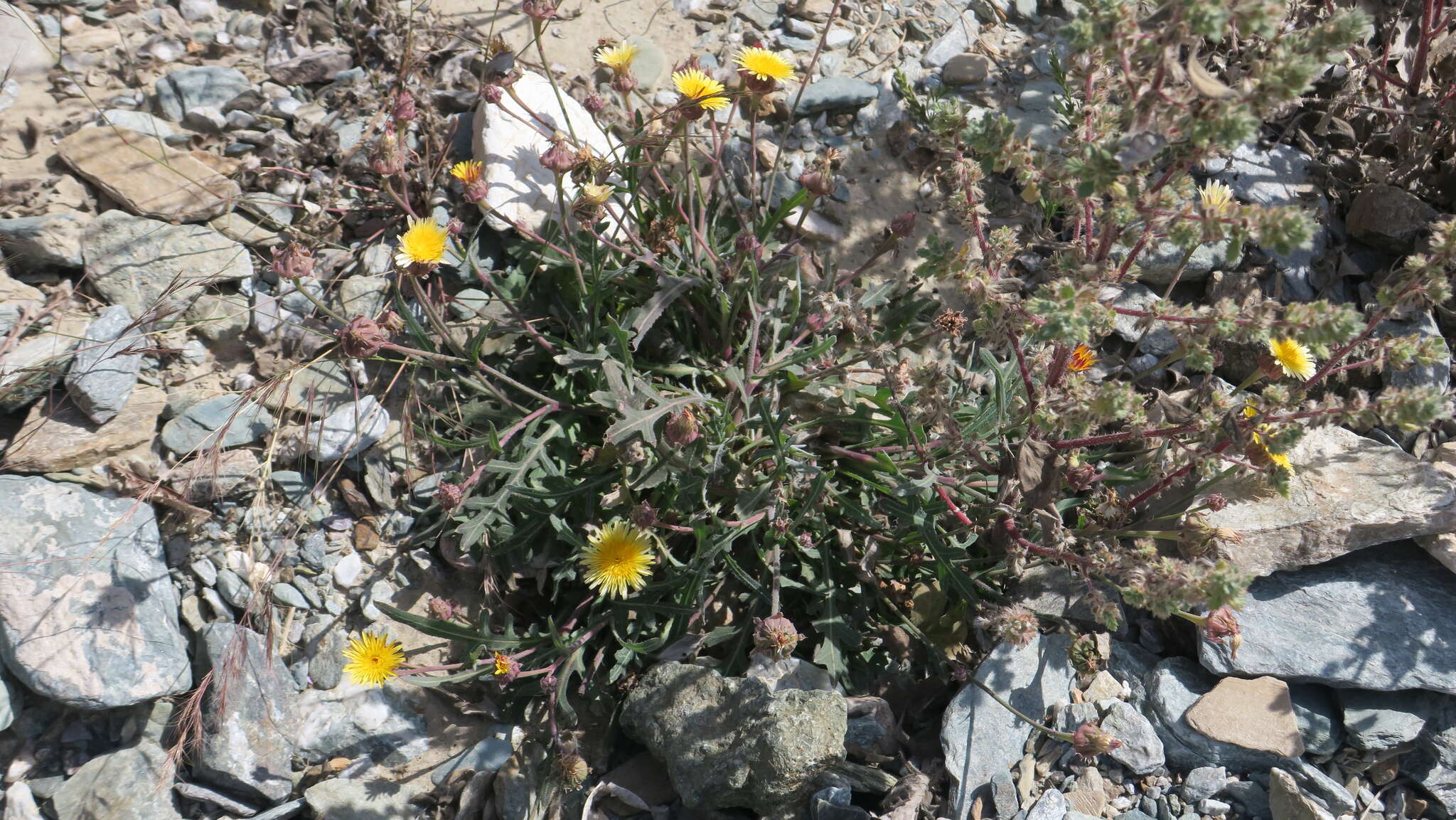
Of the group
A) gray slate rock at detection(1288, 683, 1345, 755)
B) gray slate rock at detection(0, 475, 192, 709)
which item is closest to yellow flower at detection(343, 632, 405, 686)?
gray slate rock at detection(0, 475, 192, 709)

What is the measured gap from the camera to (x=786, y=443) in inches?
117

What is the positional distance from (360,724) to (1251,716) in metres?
2.71

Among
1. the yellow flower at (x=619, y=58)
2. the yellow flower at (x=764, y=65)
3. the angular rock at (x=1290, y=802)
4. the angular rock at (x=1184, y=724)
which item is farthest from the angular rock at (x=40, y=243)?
the angular rock at (x=1290, y=802)

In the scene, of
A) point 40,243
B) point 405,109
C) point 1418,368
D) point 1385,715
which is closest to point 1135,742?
point 1385,715

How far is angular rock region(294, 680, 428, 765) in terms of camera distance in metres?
2.95

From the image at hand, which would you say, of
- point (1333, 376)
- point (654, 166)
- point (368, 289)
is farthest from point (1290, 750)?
point (368, 289)

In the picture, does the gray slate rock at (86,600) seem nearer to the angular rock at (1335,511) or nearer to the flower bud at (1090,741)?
the flower bud at (1090,741)

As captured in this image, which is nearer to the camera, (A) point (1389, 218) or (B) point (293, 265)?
(B) point (293, 265)

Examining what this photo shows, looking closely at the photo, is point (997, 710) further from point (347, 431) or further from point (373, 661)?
point (347, 431)

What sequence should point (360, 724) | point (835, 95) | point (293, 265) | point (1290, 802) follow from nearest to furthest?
point (1290, 802) → point (293, 265) → point (360, 724) → point (835, 95)

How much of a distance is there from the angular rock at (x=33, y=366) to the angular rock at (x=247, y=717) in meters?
0.95

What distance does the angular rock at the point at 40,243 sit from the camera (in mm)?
3248

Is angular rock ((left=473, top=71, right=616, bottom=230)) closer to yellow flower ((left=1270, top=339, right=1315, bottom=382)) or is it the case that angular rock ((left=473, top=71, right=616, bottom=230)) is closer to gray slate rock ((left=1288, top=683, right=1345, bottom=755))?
yellow flower ((left=1270, top=339, right=1315, bottom=382))

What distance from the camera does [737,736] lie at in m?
2.72
